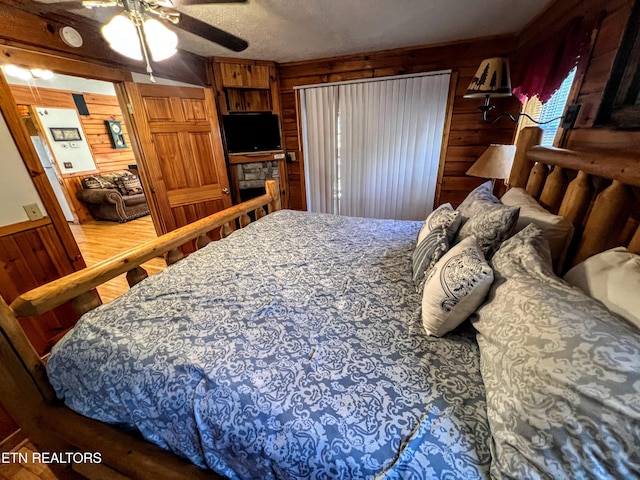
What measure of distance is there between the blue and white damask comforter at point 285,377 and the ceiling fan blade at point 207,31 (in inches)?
56.6

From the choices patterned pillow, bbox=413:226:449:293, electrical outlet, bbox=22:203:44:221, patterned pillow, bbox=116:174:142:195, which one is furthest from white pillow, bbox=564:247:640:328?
patterned pillow, bbox=116:174:142:195

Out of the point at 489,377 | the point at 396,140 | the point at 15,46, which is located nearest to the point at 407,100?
the point at 396,140

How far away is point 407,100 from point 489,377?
312cm

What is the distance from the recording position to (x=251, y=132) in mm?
3354

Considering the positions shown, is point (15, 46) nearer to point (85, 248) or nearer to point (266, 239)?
point (266, 239)

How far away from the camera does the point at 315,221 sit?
2.20 metres

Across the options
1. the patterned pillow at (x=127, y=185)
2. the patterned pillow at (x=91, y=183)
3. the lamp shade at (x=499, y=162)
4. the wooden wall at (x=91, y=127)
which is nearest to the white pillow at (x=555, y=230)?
the lamp shade at (x=499, y=162)

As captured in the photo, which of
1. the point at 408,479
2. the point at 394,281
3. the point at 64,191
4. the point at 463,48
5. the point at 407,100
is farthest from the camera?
the point at 64,191

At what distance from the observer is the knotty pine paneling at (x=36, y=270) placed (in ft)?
5.17

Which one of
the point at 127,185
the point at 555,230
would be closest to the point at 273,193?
the point at 555,230

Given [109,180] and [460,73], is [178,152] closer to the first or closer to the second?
[460,73]

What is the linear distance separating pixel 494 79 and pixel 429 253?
1.27 m

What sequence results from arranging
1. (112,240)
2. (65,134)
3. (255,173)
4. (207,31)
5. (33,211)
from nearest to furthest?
(207,31) < (33,211) < (255,173) < (112,240) < (65,134)

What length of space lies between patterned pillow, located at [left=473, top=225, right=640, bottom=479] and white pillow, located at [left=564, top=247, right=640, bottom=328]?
7 cm
